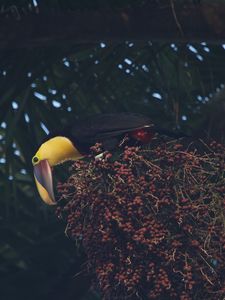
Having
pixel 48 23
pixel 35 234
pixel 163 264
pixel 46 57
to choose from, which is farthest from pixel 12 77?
pixel 163 264

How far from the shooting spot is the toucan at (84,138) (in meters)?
4.50

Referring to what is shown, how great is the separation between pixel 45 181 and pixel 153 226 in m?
0.91

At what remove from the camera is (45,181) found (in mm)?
4645

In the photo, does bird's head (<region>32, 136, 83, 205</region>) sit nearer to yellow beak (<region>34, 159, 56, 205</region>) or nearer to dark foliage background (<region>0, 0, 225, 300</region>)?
yellow beak (<region>34, 159, 56, 205</region>)

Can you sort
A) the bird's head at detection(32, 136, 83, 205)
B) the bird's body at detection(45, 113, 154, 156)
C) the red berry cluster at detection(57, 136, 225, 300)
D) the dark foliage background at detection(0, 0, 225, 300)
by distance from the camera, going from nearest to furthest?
the red berry cluster at detection(57, 136, 225, 300) → the bird's body at detection(45, 113, 154, 156) → the bird's head at detection(32, 136, 83, 205) → the dark foliage background at detection(0, 0, 225, 300)

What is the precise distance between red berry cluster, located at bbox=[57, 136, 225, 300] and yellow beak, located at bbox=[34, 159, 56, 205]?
0.53 metres

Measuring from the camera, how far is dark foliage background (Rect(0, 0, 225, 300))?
16.9 ft

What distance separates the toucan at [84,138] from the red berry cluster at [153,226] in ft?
1.35

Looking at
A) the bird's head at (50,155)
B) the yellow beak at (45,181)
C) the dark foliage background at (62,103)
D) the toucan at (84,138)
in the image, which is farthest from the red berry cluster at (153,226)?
the dark foliage background at (62,103)

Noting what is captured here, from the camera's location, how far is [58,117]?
18.0 feet

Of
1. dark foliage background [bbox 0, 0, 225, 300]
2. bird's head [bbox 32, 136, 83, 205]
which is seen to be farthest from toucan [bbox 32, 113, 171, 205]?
dark foliage background [bbox 0, 0, 225, 300]

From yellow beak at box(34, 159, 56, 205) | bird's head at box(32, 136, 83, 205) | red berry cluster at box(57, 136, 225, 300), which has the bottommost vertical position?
red berry cluster at box(57, 136, 225, 300)

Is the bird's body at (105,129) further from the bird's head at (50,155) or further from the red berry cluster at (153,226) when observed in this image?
the red berry cluster at (153,226)

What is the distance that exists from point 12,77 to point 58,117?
1.70 feet
